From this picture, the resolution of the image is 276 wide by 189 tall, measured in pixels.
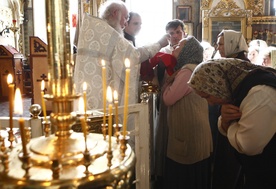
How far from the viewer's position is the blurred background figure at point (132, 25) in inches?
102

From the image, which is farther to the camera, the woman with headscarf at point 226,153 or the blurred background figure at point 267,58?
the blurred background figure at point 267,58

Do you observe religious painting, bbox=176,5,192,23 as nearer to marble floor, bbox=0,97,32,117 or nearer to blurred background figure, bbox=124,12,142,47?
marble floor, bbox=0,97,32,117

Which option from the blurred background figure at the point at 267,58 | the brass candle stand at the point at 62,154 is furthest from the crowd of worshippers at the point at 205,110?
the blurred background figure at the point at 267,58

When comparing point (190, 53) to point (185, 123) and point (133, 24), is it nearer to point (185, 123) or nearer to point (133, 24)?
point (185, 123)

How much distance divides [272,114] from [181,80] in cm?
89

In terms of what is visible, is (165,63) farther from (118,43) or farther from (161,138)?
(161,138)

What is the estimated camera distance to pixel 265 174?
1.47 meters

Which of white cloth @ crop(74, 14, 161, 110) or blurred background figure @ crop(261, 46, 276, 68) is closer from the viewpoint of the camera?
white cloth @ crop(74, 14, 161, 110)

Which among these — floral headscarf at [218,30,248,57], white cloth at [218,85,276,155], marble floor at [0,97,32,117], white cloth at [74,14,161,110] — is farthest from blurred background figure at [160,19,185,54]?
marble floor at [0,97,32,117]

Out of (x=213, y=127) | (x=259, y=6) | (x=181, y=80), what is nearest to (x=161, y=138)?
(x=181, y=80)

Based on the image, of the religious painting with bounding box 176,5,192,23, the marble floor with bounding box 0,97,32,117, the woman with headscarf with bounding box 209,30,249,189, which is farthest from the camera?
the religious painting with bounding box 176,5,192,23

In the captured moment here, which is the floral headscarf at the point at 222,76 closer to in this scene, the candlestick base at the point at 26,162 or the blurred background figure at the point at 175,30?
the candlestick base at the point at 26,162

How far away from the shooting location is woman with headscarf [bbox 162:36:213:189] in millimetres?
2211

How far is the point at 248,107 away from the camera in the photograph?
1.39 metres
